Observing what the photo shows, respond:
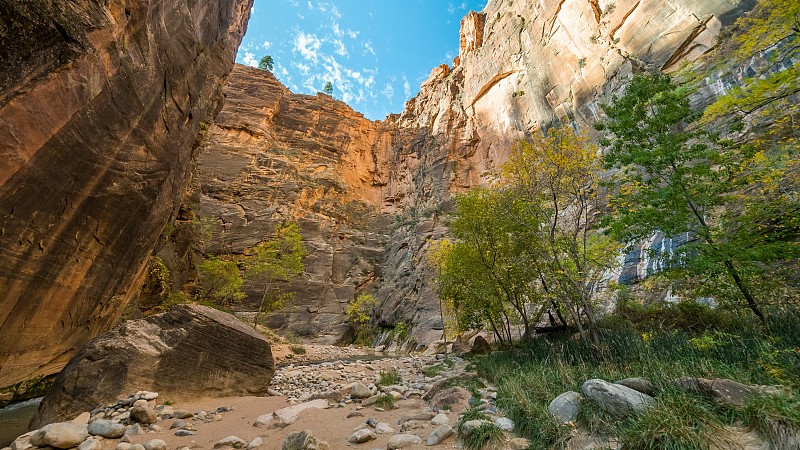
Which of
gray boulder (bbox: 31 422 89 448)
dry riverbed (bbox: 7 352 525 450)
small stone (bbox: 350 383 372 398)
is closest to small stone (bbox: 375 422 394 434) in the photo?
dry riverbed (bbox: 7 352 525 450)

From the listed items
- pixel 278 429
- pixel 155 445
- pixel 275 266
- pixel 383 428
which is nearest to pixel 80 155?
pixel 155 445

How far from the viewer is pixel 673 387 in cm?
387

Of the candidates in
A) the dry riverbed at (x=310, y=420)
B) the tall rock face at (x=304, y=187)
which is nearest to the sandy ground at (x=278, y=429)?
the dry riverbed at (x=310, y=420)

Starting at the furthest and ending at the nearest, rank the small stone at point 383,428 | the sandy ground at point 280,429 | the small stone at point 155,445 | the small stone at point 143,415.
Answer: the small stone at point 143,415 → the small stone at point 383,428 → the sandy ground at point 280,429 → the small stone at point 155,445

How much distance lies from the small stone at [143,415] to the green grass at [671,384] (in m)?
7.22

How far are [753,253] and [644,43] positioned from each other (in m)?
28.2

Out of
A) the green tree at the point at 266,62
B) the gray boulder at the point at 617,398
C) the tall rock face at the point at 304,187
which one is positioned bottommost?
the gray boulder at the point at 617,398

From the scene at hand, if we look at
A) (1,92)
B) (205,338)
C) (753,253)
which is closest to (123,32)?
(1,92)

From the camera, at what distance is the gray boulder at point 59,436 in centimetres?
489

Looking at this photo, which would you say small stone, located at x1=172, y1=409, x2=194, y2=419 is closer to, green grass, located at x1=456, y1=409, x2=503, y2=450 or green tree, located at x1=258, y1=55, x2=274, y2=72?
green grass, located at x1=456, y1=409, x2=503, y2=450

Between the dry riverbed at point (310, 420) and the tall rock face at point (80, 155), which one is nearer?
the dry riverbed at point (310, 420)

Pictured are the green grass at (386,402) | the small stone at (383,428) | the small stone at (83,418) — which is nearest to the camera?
the small stone at (383,428)

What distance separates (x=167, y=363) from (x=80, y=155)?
21.3 feet

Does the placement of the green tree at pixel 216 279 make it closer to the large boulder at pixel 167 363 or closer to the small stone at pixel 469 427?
the large boulder at pixel 167 363
